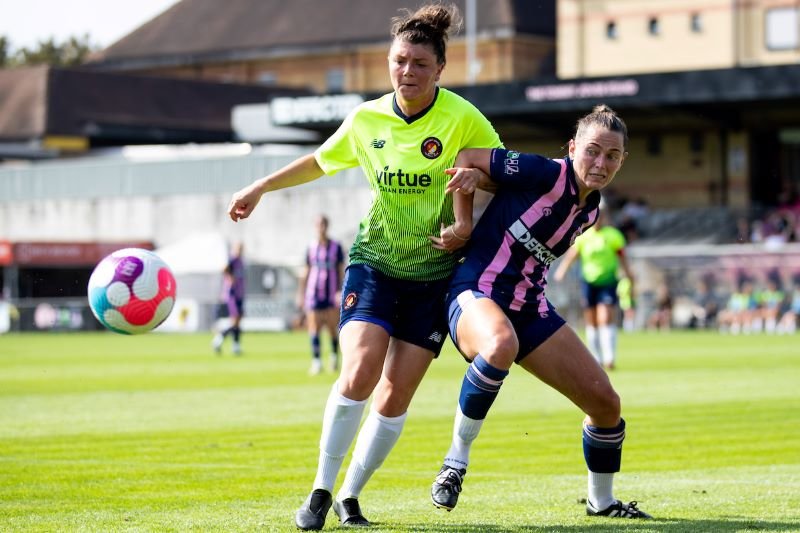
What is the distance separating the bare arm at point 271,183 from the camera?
716cm

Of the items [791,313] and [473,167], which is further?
[791,313]

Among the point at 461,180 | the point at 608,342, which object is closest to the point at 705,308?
the point at 608,342

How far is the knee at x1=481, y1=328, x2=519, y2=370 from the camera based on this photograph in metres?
6.63

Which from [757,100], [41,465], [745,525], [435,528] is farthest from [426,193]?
[757,100]

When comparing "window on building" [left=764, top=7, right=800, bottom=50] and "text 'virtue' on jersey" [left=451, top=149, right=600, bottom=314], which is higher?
"window on building" [left=764, top=7, right=800, bottom=50]

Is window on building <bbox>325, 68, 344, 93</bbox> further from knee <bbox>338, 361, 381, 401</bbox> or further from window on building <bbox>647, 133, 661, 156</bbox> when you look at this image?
knee <bbox>338, 361, 381, 401</bbox>

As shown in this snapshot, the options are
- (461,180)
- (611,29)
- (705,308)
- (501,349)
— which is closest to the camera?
(501,349)

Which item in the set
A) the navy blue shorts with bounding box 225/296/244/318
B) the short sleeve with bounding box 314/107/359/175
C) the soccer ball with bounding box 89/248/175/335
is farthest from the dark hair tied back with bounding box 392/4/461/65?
the navy blue shorts with bounding box 225/296/244/318

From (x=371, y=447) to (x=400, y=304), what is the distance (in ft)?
2.42

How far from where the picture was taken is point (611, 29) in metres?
59.1

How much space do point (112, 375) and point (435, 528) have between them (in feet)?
48.5

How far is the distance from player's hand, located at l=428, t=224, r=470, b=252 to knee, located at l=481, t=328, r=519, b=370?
55 centimetres

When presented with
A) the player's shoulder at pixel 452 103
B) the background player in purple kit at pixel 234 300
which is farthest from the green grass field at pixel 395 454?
the background player in purple kit at pixel 234 300

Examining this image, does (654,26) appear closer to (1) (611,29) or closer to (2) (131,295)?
(1) (611,29)
